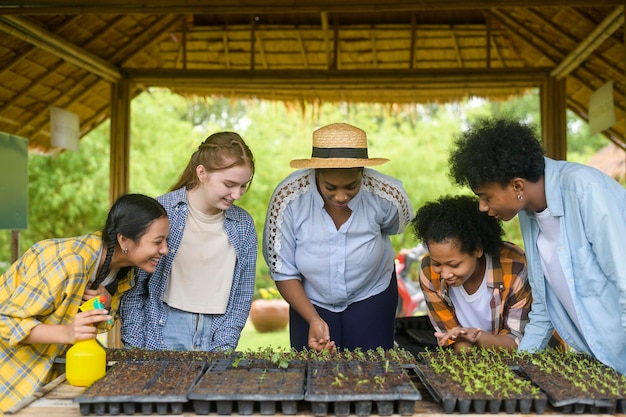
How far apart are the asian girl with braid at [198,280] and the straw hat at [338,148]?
11.1 inches

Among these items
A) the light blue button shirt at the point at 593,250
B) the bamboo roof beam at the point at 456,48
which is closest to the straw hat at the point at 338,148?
the light blue button shirt at the point at 593,250

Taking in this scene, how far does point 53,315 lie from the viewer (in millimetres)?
2547

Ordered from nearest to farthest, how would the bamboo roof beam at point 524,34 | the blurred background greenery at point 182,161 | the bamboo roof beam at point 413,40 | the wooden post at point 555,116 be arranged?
the bamboo roof beam at point 524,34
the wooden post at point 555,116
the bamboo roof beam at point 413,40
the blurred background greenery at point 182,161

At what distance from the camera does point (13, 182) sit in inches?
214

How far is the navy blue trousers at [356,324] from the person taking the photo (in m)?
3.39

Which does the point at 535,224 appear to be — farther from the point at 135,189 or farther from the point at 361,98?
the point at 135,189

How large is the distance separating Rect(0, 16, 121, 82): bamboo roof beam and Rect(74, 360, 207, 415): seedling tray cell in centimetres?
331

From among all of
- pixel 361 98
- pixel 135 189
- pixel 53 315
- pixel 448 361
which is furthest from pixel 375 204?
pixel 135 189

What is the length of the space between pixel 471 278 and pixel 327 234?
64cm

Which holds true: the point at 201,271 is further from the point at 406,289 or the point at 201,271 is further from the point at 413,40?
the point at 406,289

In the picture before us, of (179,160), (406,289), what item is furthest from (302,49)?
(179,160)

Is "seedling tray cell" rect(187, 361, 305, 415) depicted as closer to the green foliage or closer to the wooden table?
the wooden table

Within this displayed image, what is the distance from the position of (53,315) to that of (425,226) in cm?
154

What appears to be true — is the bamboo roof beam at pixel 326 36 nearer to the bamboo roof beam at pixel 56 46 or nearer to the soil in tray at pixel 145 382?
the bamboo roof beam at pixel 56 46
